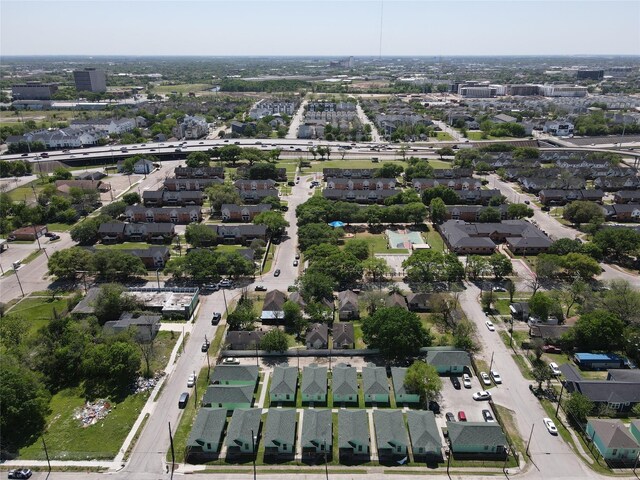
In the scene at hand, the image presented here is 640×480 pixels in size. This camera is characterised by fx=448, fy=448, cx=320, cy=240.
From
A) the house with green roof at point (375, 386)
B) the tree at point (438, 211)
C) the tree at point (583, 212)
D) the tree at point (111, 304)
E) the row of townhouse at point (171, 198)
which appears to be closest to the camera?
the house with green roof at point (375, 386)

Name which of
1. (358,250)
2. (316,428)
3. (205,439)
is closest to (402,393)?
(316,428)

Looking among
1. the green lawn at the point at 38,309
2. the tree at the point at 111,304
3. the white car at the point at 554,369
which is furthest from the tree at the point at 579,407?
the green lawn at the point at 38,309

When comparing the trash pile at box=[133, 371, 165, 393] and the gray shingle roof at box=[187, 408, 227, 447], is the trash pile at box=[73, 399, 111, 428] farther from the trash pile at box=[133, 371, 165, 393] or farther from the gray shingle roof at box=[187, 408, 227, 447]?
the gray shingle roof at box=[187, 408, 227, 447]

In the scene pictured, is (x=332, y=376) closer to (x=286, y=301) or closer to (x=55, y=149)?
(x=286, y=301)

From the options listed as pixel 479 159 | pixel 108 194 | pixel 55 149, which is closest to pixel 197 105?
pixel 55 149

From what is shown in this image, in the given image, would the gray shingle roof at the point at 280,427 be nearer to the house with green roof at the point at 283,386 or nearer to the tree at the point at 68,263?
the house with green roof at the point at 283,386

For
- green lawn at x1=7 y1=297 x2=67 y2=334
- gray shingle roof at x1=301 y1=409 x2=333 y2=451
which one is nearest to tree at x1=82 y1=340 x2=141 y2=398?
green lawn at x1=7 y1=297 x2=67 y2=334
